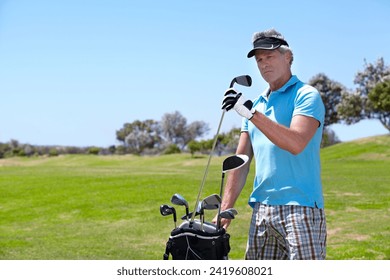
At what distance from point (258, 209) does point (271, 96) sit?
2.34 feet

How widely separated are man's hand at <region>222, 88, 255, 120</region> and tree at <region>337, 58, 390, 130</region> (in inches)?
1828

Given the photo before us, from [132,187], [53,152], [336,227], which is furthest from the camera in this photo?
[53,152]

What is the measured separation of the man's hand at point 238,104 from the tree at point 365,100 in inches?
1828

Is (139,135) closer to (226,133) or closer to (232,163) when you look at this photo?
(226,133)

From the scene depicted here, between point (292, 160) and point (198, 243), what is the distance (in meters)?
0.74

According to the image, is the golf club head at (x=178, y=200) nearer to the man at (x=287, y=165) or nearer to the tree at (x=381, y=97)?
the man at (x=287, y=165)

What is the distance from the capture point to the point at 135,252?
1274cm

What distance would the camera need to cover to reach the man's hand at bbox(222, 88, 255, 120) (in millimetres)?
3334

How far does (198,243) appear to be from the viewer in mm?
3516

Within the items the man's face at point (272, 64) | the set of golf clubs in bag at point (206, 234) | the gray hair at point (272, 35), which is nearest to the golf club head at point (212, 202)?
the set of golf clubs in bag at point (206, 234)

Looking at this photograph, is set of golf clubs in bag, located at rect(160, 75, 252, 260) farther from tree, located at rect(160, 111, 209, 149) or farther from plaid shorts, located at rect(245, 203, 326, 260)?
tree, located at rect(160, 111, 209, 149)

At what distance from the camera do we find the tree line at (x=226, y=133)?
52.2 m

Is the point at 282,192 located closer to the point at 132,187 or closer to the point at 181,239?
the point at 181,239
